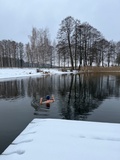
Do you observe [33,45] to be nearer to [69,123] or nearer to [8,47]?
[8,47]

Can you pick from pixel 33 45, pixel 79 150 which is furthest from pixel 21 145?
pixel 33 45

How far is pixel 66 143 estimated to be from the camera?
463 cm

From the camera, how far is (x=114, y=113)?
8562 millimetres

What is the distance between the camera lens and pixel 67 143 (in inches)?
183

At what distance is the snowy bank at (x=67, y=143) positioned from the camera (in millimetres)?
3980

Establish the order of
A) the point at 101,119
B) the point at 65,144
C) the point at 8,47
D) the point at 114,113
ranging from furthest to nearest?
1. the point at 8,47
2. the point at 114,113
3. the point at 101,119
4. the point at 65,144

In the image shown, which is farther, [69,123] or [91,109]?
[91,109]

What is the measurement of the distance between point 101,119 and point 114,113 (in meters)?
1.30

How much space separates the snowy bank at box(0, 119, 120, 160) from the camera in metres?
3.98

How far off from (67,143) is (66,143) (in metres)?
0.03

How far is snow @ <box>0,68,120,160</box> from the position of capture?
3.98 meters

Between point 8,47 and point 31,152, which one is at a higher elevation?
point 8,47

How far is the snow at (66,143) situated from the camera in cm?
398

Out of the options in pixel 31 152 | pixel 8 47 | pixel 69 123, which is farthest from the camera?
pixel 8 47
